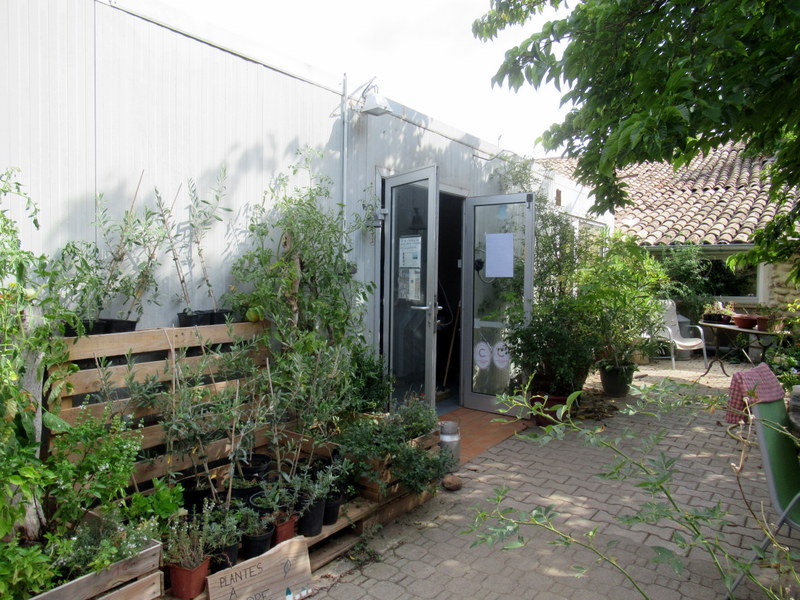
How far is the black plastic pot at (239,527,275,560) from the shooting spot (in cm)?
298

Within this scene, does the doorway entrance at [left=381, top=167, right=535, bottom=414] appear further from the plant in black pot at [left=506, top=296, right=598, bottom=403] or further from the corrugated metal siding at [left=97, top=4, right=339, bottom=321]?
the corrugated metal siding at [left=97, top=4, right=339, bottom=321]

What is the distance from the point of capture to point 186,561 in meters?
2.70

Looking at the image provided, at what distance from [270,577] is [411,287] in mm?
3181

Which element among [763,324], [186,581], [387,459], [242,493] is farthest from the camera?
[763,324]

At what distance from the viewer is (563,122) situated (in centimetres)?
645

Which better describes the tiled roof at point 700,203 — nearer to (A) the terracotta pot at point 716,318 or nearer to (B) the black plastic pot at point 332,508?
(A) the terracotta pot at point 716,318

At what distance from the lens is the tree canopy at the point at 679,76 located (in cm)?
334

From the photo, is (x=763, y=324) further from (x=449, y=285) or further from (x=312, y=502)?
(x=312, y=502)

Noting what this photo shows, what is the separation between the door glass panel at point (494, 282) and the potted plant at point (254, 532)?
404 centimetres

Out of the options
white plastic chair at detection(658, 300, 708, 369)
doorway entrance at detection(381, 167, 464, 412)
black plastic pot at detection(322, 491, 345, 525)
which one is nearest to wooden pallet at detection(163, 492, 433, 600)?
black plastic pot at detection(322, 491, 345, 525)

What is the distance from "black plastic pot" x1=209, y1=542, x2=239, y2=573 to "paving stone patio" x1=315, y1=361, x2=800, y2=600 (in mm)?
518

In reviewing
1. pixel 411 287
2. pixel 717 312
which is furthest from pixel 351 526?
pixel 717 312

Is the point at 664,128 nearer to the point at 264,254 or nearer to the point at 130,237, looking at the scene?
the point at 264,254

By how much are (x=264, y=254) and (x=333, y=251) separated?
0.62 m
